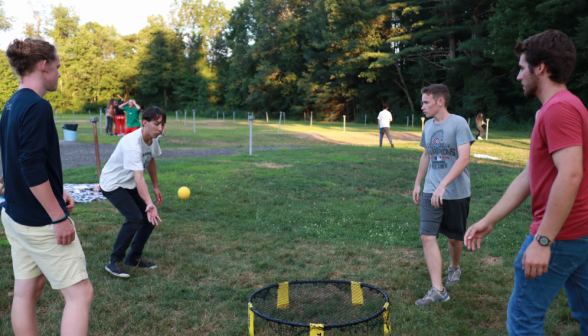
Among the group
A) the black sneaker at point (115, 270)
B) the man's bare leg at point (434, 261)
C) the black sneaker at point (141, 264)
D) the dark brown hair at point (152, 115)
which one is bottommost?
the black sneaker at point (141, 264)

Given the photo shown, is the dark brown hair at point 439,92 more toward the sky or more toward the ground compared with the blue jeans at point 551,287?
more toward the sky

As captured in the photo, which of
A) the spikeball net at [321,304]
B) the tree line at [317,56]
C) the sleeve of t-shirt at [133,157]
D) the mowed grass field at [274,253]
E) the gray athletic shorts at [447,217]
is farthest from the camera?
the tree line at [317,56]

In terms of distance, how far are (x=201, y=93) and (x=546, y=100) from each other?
6911cm

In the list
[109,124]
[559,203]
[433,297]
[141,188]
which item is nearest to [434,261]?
[433,297]

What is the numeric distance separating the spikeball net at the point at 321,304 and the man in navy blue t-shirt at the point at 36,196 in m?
1.40

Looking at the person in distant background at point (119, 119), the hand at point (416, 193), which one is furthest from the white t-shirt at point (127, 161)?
the person in distant background at point (119, 119)

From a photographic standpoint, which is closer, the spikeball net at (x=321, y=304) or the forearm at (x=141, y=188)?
the spikeball net at (x=321, y=304)

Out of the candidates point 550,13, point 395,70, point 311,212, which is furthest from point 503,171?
point 395,70

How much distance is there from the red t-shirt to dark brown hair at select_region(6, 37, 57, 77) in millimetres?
2798

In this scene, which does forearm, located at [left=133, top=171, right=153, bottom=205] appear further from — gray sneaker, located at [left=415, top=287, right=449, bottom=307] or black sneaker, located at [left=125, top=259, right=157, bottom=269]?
gray sneaker, located at [left=415, top=287, right=449, bottom=307]

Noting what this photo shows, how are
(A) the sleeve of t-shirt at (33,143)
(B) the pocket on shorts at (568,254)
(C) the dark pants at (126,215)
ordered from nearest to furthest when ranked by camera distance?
1. (B) the pocket on shorts at (568,254)
2. (A) the sleeve of t-shirt at (33,143)
3. (C) the dark pants at (126,215)

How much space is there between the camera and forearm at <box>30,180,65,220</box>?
2.44 metres

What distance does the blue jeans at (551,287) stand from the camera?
2.19 metres

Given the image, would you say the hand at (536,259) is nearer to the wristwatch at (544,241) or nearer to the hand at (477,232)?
the wristwatch at (544,241)
